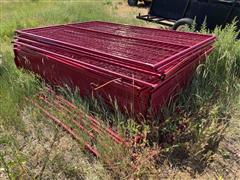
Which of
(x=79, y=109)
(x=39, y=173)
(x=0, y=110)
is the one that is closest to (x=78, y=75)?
(x=79, y=109)

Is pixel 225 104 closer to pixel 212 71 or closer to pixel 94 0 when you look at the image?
pixel 212 71

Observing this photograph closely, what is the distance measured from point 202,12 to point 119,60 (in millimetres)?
3368

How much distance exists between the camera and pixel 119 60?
95.1 inches

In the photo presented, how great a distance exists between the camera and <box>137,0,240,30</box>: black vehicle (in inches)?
186

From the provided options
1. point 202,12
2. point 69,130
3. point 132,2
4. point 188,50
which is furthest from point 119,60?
point 132,2

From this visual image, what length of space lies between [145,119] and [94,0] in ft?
32.8

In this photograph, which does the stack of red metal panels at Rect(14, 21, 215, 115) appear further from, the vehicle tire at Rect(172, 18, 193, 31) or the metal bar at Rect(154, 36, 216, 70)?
the vehicle tire at Rect(172, 18, 193, 31)

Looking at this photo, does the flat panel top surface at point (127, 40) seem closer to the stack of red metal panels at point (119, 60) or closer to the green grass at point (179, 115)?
the stack of red metal panels at point (119, 60)

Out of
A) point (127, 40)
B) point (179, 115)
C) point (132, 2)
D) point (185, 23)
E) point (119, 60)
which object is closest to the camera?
point (119, 60)

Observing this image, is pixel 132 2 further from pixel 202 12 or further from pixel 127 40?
pixel 127 40

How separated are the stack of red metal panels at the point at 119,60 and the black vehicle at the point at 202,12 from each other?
5.05 feet

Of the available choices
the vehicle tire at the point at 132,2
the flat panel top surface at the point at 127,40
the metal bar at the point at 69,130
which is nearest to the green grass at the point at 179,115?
the metal bar at the point at 69,130

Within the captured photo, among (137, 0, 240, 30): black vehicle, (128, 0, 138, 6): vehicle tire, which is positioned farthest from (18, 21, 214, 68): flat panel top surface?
(128, 0, 138, 6): vehicle tire

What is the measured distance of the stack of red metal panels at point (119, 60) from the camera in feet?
7.47
